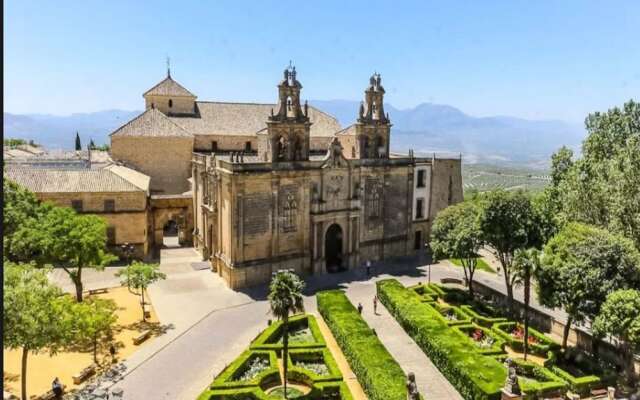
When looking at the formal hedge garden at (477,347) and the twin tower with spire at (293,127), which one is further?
the twin tower with spire at (293,127)

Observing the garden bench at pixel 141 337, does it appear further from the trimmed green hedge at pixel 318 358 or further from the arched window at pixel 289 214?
the arched window at pixel 289 214

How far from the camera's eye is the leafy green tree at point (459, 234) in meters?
37.4

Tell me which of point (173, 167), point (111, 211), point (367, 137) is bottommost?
point (111, 211)

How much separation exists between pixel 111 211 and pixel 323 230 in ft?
65.9

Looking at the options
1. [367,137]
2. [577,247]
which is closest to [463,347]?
[577,247]

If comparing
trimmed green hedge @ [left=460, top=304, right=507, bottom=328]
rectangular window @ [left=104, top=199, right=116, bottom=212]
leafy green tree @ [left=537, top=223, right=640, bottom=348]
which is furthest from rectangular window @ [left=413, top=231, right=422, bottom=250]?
rectangular window @ [left=104, top=199, right=116, bottom=212]

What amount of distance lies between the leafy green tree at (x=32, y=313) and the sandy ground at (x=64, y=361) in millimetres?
3065

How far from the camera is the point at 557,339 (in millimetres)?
32594

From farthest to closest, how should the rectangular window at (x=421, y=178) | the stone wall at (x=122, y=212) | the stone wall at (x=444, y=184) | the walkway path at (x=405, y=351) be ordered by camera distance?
the stone wall at (x=444, y=184) → the rectangular window at (x=421, y=178) → the stone wall at (x=122, y=212) → the walkway path at (x=405, y=351)

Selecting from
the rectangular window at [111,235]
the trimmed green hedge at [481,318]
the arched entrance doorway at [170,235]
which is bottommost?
the trimmed green hedge at [481,318]

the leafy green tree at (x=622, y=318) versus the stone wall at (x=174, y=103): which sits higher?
the stone wall at (x=174, y=103)

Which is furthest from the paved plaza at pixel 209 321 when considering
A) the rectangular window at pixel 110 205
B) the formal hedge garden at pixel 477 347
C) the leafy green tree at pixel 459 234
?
the leafy green tree at pixel 459 234

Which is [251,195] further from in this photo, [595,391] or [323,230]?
[595,391]

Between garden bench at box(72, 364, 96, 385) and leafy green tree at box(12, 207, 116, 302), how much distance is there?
937 centimetres
